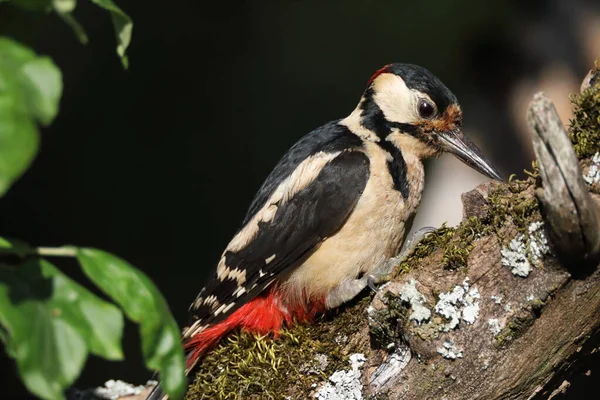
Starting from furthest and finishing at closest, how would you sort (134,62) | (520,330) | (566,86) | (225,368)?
(134,62), (566,86), (225,368), (520,330)

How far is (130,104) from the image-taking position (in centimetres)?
523

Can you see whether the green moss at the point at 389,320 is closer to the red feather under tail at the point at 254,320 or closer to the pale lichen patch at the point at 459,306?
the pale lichen patch at the point at 459,306

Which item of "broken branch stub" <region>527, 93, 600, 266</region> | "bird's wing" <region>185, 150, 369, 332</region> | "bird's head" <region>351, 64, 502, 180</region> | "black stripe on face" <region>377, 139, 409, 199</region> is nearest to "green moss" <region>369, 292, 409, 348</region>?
"broken branch stub" <region>527, 93, 600, 266</region>

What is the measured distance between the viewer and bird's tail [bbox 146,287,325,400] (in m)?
2.49

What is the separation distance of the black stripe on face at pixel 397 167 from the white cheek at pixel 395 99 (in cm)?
12

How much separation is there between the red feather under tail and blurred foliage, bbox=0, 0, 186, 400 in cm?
137

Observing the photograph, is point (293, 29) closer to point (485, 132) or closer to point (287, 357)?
point (485, 132)

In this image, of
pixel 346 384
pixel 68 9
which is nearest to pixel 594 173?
pixel 346 384

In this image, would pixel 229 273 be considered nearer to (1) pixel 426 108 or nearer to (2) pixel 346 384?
(2) pixel 346 384

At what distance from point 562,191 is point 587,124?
13.0 inches

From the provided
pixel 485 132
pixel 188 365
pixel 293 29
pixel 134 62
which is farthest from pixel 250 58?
pixel 188 365

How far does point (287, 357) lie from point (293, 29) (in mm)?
3338

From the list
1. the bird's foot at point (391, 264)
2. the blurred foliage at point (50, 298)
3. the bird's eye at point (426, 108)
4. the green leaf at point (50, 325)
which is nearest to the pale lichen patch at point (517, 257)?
the bird's foot at point (391, 264)

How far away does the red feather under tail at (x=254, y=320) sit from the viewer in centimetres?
249
